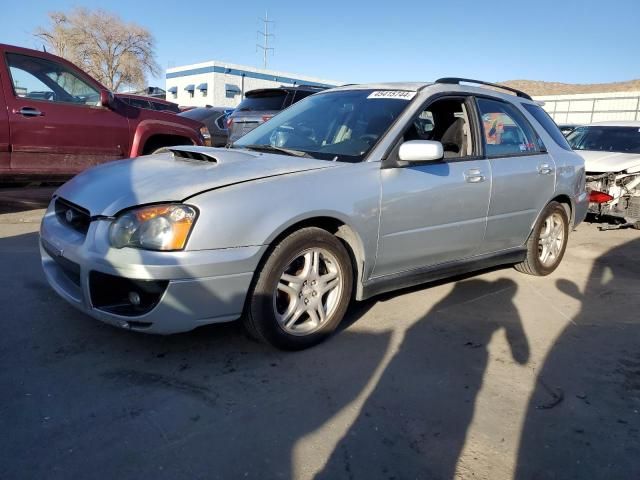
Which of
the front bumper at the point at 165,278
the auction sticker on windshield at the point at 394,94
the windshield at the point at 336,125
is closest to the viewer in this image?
the front bumper at the point at 165,278

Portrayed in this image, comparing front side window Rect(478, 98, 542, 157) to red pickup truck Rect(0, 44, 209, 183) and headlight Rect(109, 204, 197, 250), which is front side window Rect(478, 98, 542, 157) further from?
red pickup truck Rect(0, 44, 209, 183)

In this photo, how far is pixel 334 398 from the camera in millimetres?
2711

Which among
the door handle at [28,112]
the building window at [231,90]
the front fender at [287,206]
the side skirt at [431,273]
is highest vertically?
the building window at [231,90]

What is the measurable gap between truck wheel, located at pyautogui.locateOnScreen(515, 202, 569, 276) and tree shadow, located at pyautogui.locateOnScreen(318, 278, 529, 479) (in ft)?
2.91

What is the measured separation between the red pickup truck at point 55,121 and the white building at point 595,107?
2877 centimetres

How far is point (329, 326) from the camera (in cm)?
334

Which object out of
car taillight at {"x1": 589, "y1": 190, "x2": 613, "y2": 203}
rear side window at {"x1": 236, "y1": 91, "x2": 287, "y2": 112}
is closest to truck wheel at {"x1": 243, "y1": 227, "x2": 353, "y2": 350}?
car taillight at {"x1": 589, "y1": 190, "x2": 613, "y2": 203}

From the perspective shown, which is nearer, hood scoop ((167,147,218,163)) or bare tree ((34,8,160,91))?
hood scoop ((167,147,218,163))

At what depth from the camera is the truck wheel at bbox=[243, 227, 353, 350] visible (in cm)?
296

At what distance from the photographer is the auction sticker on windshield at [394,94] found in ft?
12.6

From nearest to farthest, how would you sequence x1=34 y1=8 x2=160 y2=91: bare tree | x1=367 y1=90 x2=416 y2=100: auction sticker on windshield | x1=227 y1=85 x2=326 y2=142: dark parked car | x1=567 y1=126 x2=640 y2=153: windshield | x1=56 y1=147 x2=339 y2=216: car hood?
1. x1=56 y1=147 x2=339 y2=216: car hood
2. x1=367 y1=90 x2=416 y2=100: auction sticker on windshield
3. x1=567 y1=126 x2=640 y2=153: windshield
4. x1=227 y1=85 x2=326 y2=142: dark parked car
5. x1=34 y1=8 x2=160 y2=91: bare tree

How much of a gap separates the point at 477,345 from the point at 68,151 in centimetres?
531

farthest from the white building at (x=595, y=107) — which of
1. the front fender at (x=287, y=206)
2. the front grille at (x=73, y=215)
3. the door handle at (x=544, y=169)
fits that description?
the front grille at (x=73, y=215)

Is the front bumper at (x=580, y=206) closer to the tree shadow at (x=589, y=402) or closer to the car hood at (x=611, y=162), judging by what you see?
the tree shadow at (x=589, y=402)
